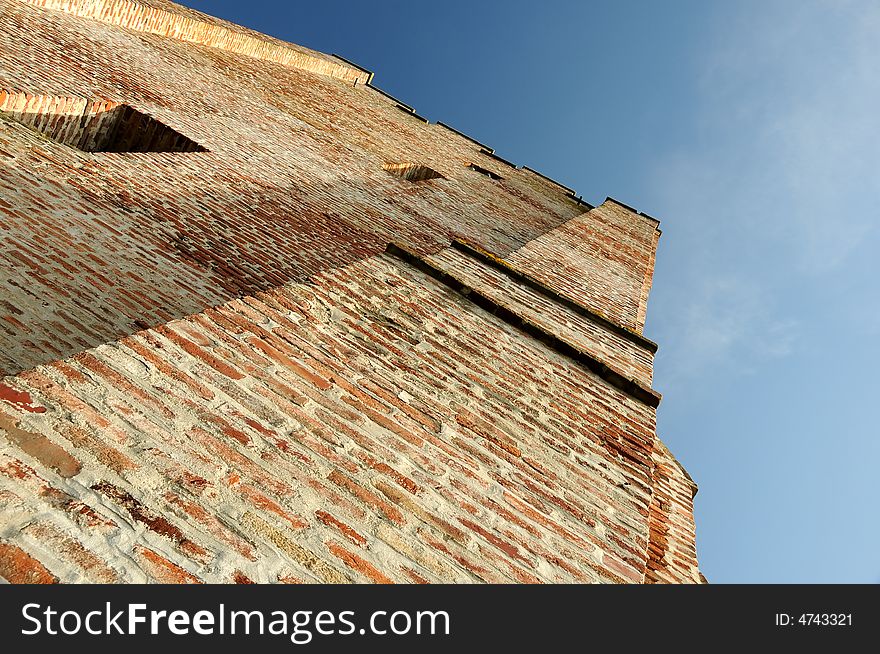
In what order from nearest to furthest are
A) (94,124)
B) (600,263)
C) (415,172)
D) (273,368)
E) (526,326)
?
(273,368) < (526,326) < (94,124) < (600,263) < (415,172)

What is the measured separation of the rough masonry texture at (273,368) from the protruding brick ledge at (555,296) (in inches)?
0.7

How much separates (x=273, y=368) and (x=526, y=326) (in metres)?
1.68

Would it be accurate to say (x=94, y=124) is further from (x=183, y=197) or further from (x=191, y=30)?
(x=191, y=30)

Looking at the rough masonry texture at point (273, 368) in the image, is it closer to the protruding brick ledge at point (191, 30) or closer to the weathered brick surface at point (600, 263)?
the weathered brick surface at point (600, 263)

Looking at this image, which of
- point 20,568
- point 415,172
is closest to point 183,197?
point 20,568

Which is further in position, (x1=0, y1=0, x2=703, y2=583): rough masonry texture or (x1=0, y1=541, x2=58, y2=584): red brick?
(x1=0, y1=0, x2=703, y2=583): rough masonry texture

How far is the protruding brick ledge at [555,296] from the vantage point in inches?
155

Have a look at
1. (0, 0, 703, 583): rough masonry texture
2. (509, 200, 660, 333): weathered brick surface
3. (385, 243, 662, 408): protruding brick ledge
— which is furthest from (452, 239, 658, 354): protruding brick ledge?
(385, 243, 662, 408): protruding brick ledge

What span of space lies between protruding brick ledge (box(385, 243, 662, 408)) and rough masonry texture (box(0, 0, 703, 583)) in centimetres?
1

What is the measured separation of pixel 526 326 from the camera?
127 inches

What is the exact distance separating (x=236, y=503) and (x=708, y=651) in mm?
1382

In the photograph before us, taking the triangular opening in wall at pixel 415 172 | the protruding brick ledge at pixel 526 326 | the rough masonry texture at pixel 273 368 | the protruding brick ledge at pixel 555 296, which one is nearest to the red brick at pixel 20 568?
the rough masonry texture at pixel 273 368

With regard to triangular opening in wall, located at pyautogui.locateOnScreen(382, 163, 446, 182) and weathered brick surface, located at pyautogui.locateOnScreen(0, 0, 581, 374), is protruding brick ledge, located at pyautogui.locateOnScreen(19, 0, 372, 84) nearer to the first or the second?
weathered brick surface, located at pyautogui.locateOnScreen(0, 0, 581, 374)

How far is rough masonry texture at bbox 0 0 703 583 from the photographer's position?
141 centimetres
